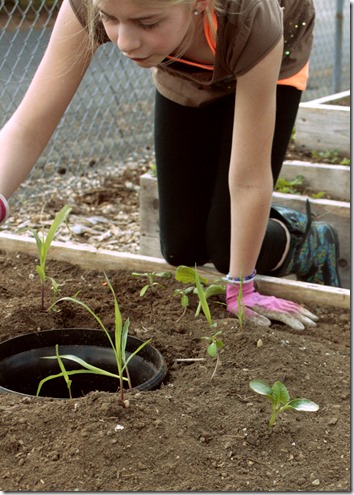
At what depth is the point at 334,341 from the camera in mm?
2572

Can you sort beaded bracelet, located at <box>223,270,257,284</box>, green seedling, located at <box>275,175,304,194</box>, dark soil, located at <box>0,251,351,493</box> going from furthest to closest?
green seedling, located at <box>275,175,304,194</box> → beaded bracelet, located at <box>223,270,257,284</box> → dark soil, located at <box>0,251,351,493</box>

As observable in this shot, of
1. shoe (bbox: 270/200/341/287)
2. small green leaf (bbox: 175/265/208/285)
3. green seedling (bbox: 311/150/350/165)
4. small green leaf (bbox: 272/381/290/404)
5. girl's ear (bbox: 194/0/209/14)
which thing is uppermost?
girl's ear (bbox: 194/0/209/14)

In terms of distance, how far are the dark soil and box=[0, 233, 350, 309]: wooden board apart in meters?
0.37

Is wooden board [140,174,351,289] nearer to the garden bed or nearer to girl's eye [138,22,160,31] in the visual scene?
the garden bed

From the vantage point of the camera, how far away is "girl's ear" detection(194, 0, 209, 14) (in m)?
2.19

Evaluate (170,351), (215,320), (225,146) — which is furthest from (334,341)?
(225,146)

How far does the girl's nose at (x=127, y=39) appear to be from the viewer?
2.01m

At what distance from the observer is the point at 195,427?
1872 millimetres

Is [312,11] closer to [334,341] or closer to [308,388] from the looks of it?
[334,341]

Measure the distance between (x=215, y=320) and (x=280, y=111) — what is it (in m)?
0.84

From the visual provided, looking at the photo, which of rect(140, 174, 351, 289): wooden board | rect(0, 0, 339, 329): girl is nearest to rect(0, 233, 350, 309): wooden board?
rect(0, 0, 339, 329): girl

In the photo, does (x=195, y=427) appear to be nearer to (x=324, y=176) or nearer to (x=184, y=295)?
(x=184, y=295)

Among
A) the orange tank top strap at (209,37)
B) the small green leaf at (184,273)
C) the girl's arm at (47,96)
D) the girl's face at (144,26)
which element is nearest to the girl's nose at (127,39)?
the girl's face at (144,26)

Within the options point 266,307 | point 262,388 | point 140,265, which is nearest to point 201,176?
point 140,265
